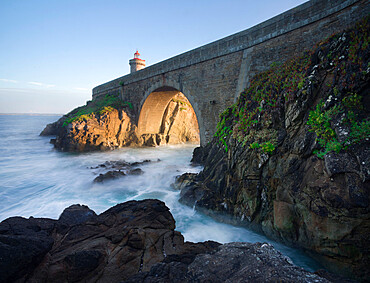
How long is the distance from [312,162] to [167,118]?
20.0 meters

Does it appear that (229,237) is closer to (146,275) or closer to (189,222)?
(189,222)

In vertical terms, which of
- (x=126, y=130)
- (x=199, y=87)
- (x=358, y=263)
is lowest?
(x=358, y=263)

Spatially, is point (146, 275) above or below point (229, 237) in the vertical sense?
above

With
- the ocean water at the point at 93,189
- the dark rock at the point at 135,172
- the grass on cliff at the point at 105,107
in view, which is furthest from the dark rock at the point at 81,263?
the grass on cliff at the point at 105,107

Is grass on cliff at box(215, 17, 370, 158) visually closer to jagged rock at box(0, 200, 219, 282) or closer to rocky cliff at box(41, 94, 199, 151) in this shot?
jagged rock at box(0, 200, 219, 282)

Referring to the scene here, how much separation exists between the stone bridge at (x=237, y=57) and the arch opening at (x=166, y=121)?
1.81m

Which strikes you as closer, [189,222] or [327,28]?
[189,222]

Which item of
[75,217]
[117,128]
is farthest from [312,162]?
[117,128]

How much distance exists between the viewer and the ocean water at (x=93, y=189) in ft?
21.2

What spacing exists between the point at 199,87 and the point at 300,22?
258 inches

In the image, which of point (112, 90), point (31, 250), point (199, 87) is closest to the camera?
point (31, 250)

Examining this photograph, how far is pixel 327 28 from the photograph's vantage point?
7.70 meters

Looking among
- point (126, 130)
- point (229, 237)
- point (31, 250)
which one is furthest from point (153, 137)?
point (31, 250)

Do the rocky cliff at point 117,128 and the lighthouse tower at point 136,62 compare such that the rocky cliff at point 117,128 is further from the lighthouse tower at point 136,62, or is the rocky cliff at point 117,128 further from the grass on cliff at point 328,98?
the grass on cliff at point 328,98
